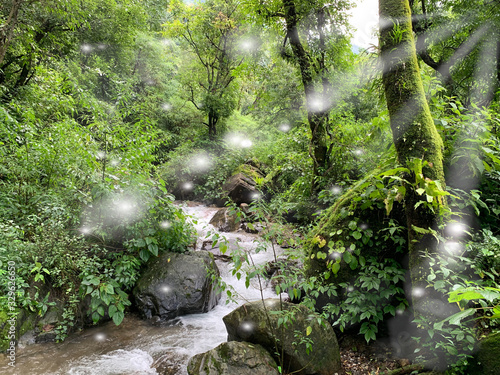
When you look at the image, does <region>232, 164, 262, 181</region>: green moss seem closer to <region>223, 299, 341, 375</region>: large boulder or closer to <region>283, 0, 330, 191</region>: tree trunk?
<region>283, 0, 330, 191</region>: tree trunk

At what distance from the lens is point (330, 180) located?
6.58 meters

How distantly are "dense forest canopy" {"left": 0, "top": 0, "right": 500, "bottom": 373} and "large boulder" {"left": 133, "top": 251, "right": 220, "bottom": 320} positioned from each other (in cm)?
29

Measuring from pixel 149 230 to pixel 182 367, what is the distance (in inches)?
94.8

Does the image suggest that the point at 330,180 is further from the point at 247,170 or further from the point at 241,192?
the point at 247,170

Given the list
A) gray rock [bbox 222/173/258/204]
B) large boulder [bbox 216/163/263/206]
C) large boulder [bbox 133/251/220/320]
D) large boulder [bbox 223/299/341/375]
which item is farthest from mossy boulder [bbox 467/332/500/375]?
gray rock [bbox 222/173/258/204]

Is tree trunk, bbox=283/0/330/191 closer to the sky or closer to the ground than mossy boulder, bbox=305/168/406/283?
closer to the sky

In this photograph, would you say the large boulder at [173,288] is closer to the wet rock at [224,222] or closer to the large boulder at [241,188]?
the wet rock at [224,222]

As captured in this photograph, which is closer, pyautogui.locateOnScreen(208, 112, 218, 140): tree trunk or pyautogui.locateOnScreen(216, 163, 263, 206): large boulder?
pyautogui.locateOnScreen(216, 163, 263, 206): large boulder

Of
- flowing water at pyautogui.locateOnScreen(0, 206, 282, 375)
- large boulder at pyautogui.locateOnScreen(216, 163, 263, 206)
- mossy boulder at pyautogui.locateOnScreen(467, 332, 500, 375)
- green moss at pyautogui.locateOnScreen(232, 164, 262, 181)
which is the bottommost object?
flowing water at pyautogui.locateOnScreen(0, 206, 282, 375)

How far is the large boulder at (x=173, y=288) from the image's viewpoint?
5012mm

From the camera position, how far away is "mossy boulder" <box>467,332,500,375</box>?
2.12m

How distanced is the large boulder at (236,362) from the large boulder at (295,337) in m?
0.17

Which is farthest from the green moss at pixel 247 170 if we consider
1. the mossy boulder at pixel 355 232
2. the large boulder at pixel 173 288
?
the mossy boulder at pixel 355 232

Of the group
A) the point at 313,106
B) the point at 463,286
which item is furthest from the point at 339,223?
the point at 313,106
